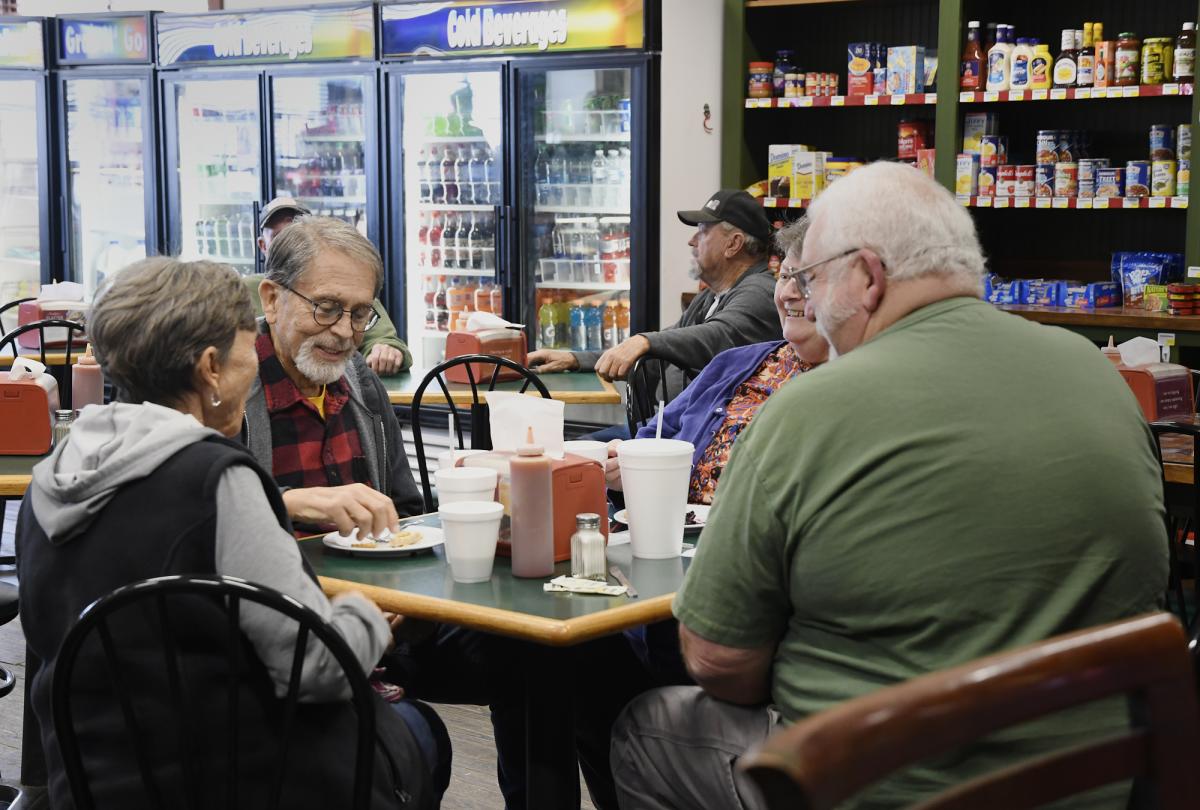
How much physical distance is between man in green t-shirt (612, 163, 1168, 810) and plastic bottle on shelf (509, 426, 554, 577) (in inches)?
15.9

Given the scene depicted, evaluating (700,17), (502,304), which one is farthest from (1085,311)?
(502,304)

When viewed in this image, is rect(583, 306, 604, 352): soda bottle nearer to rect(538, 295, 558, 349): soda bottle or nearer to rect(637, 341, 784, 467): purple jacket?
rect(538, 295, 558, 349): soda bottle

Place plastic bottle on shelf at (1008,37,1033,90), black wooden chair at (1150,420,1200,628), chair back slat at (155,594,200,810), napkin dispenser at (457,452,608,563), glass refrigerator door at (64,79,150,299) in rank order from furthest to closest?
glass refrigerator door at (64,79,150,299) < plastic bottle on shelf at (1008,37,1033,90) < black wooden chair at (1150,420,1200,628) < napkin dispenser at (457,452,608,563) < chair back slat at (155,594,200,810)

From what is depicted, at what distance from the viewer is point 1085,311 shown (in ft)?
17.3

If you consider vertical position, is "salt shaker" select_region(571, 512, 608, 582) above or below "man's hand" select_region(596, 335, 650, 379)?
below

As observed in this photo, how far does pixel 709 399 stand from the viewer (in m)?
3.22

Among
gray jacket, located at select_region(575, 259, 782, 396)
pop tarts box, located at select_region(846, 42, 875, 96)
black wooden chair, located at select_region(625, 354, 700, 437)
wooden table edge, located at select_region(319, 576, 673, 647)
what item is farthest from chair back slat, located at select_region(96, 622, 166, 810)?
pop tarts box, located at select_region(846, 42, 875, 96)

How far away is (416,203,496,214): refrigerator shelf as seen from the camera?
6.75m

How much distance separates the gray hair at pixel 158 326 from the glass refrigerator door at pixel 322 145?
5.38 m

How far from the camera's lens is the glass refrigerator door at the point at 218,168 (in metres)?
7.45

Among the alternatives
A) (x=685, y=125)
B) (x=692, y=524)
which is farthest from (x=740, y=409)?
(x=685, y=125)

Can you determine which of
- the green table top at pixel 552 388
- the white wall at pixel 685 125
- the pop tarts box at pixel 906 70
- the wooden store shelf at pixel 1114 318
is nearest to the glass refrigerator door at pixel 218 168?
the white wall at pixel 685 125

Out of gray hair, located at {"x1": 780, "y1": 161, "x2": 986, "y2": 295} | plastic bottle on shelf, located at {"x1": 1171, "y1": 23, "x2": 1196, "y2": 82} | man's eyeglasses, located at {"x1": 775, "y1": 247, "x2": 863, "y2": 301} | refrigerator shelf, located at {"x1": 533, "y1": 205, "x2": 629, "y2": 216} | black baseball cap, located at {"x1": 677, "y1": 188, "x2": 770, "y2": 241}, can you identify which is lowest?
man's eyeglasses, located at {"x1": 775, "y1": 247, "x2": 863, "y2": 301}

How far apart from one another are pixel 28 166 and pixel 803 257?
733cm
